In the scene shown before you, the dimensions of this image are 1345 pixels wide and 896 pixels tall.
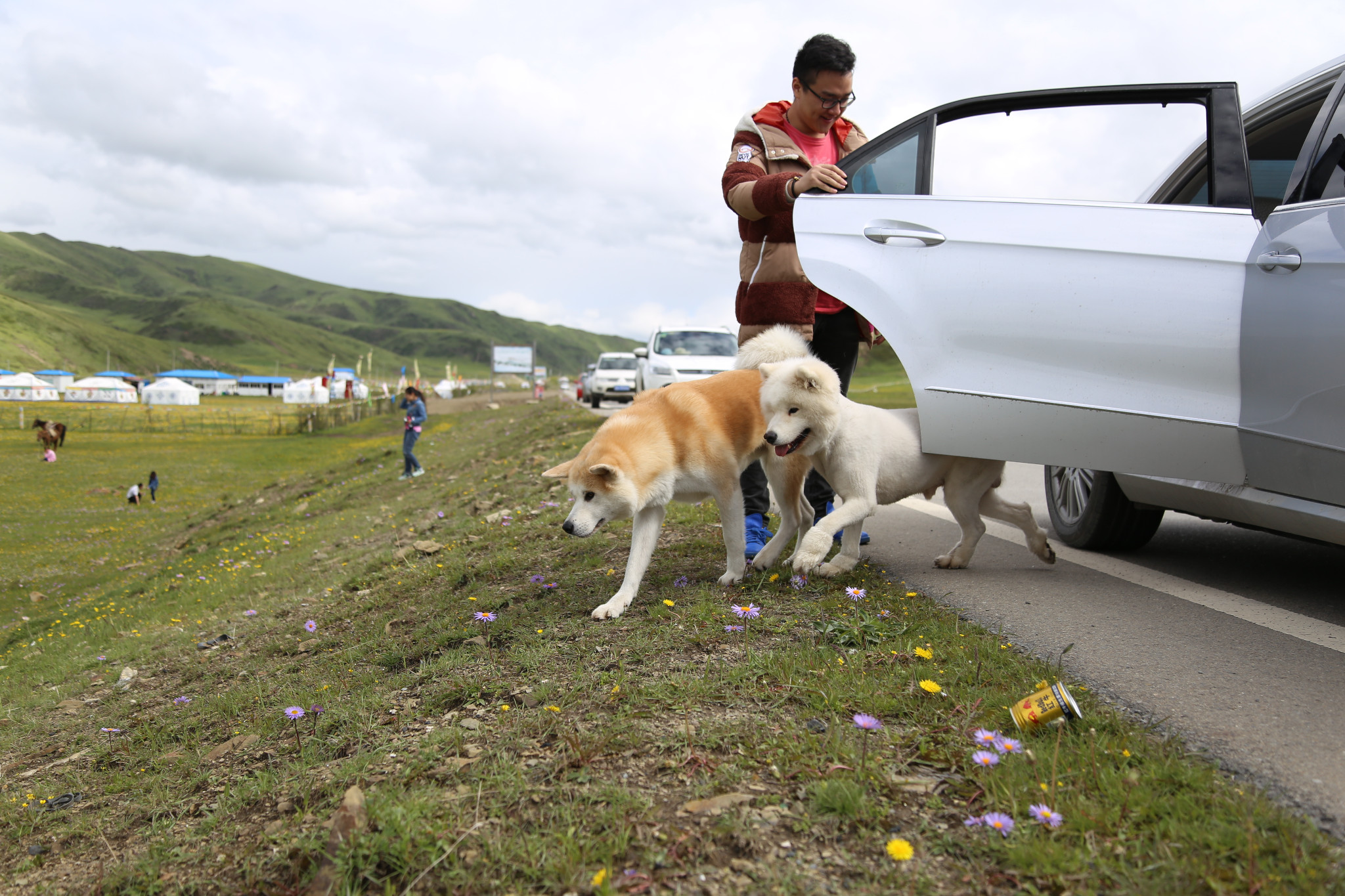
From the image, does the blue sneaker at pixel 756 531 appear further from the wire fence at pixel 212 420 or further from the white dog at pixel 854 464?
the wire fence at pixel 212 420

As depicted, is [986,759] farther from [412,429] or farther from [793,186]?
[412,429]

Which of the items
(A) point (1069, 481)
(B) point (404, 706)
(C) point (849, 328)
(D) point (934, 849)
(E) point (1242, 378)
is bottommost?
(B) point (404, 706)

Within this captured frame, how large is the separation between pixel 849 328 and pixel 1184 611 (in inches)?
87.3

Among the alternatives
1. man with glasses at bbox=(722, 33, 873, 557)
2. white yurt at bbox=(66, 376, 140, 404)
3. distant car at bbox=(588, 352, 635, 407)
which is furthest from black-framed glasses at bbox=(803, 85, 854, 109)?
white yurt at bbox=(66, 376, 140, 404)

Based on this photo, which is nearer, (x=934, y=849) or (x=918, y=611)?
(x=934, y=849)

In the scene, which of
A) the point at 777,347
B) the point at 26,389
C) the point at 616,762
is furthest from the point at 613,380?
the point at 26,389

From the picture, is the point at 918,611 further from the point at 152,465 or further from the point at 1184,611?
the point at 152,465

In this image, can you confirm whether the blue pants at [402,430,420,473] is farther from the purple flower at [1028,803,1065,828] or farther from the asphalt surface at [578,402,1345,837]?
the purple flower at [1028,803,1065,828]

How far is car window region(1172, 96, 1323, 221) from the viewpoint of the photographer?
4109mm

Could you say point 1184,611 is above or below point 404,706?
above

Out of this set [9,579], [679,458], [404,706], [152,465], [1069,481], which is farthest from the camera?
[152,465]

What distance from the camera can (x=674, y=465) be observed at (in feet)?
13.1

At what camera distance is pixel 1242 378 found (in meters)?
3.44

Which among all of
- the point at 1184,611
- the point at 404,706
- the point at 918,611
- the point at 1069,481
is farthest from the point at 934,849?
the point at 1069,481
